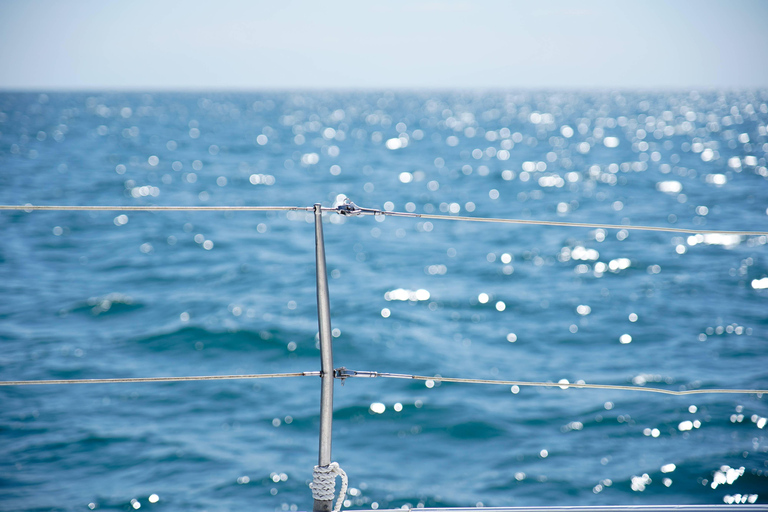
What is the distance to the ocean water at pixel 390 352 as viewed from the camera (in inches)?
190

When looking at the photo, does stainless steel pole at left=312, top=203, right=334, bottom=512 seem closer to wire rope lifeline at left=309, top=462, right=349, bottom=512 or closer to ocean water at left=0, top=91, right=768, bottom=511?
wire rope lifeline at left=309, top=462, right=349, bottom=512

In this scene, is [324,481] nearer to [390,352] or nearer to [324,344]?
[324,344]

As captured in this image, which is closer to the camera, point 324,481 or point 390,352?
point 324,481

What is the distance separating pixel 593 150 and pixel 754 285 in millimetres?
26546

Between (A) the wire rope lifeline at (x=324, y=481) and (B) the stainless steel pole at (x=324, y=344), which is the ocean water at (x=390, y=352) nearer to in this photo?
(A) the wire rope lifeline at (x=324, y=481)

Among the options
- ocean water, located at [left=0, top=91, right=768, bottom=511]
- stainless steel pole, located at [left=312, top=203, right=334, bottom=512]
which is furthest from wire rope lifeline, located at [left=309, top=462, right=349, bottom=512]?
ocean water, located at [left=0, top=91, right=768, bottom=511]

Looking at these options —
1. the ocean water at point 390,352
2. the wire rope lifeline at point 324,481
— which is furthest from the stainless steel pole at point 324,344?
the ocean water at point 390,352

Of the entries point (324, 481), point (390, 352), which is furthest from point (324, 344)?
point (390, 352)

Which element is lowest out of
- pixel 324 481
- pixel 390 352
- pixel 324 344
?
pixel 324 481

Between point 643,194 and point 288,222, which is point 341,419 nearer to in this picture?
point 288,222

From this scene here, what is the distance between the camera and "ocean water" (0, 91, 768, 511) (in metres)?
4.82

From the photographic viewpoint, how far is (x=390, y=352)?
7.32 m

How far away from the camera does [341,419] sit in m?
5.82

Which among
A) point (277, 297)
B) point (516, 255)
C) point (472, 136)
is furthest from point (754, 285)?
point (472, 136)
